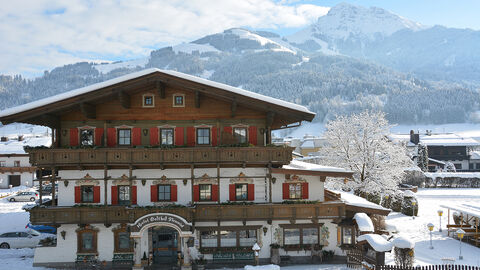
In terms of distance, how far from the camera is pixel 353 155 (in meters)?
37.2

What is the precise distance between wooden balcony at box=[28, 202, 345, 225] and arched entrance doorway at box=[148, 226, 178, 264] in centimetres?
204

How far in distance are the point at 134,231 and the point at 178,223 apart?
241 centimetres

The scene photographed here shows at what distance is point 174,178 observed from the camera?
22500 millimetres

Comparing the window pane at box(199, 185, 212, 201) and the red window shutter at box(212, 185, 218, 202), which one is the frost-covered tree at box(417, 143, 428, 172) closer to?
the red window shutter at box(212, 185, 218, 202)

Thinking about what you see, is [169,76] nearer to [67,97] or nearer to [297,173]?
[67,97]

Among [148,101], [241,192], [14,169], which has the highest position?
[148,101]

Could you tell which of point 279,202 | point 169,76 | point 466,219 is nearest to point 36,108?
point 169,76

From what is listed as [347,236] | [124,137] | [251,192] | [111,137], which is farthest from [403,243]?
→ [111,137]

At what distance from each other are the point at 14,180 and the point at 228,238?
4891 centimetres

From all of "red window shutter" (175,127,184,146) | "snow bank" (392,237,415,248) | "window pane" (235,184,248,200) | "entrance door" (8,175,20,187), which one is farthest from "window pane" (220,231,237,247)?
"entrance door" (8,175,20,187)

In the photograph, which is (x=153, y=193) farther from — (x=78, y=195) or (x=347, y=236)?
(x=347, y=236)

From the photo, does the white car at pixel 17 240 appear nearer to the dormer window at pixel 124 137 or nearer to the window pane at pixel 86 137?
the window pane at pixel 86 137

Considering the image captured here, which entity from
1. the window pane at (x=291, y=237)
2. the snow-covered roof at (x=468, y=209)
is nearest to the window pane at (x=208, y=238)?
the window pane at (x=291, y=237)

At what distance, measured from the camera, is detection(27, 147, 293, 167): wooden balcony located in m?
21.0
